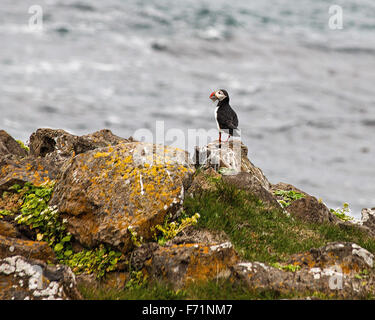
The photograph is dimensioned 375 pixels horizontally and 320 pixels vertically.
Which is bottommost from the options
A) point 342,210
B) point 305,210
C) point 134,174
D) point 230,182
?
point 342,210

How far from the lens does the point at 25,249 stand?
7.88 meters

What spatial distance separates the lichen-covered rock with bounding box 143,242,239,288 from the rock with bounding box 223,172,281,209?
3.52 m

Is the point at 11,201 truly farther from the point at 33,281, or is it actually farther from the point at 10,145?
the point at 10,145

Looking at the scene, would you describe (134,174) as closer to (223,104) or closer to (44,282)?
(44,282)

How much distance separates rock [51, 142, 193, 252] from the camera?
8.87m

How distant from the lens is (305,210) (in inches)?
453

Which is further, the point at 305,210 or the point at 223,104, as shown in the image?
the point at 223,104

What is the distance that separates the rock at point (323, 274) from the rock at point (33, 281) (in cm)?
275

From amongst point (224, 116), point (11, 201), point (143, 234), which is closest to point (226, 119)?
point (224, 116)

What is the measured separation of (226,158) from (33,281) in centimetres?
772

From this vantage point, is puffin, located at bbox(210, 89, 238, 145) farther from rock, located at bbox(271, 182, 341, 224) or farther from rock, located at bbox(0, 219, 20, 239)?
rock, located at bbox(0, 219, 20, 239)
